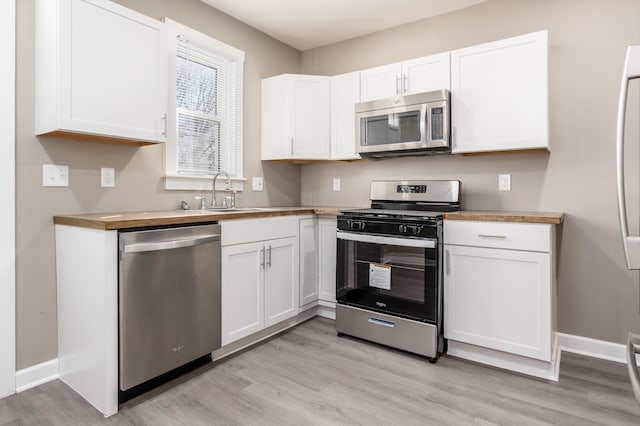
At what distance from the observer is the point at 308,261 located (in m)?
3.08

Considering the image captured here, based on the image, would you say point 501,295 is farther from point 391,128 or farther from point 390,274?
point 391,128

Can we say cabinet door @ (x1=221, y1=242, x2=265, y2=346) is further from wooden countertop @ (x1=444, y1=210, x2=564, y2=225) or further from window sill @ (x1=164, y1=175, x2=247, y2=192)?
wooden countertop @ (x1=444, y1=210, x2=564, y2=225)

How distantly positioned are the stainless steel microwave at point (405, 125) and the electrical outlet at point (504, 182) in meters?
0.45

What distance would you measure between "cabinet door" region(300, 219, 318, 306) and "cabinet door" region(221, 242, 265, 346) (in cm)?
47

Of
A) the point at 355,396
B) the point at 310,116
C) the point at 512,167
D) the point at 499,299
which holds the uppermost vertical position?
the point at 310,116

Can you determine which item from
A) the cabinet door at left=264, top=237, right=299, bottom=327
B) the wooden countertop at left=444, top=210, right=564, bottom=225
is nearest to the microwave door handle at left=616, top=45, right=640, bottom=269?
the wooden countertop at left=444, top=210, right=564, bottom=225

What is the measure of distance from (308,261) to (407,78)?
168cm

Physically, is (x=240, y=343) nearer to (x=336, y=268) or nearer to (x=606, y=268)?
(x=336, y=268)

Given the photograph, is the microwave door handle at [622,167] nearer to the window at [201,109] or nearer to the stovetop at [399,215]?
the stovetop at [399,215]

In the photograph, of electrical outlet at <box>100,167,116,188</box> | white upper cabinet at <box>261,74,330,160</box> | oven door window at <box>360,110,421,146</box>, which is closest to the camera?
electrical outlet at <box>100,167,116,188</box>

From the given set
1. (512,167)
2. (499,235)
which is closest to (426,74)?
(512,167)

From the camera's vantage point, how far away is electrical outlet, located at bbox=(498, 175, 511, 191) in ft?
9.12

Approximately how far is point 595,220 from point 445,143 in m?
1.12

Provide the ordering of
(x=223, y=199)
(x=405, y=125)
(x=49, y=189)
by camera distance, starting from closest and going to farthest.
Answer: (x=49, y=189), (x=405, y=125), (x=223, y=199)
